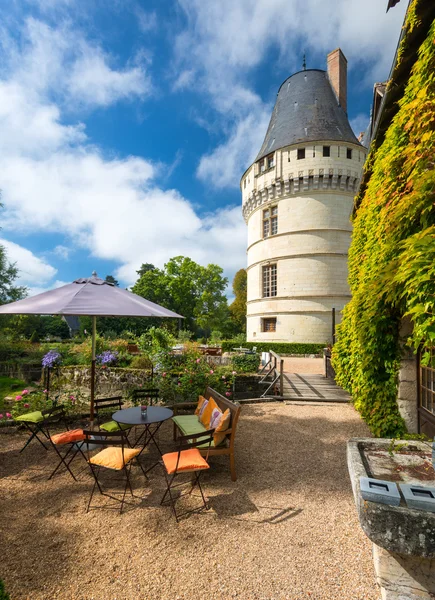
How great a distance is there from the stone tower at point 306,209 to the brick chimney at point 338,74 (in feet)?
0.24

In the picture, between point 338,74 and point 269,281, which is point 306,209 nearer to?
point 269,281

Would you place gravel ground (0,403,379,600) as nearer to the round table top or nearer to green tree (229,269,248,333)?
the round table top

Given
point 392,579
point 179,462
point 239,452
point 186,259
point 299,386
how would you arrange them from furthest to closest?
point 186,259 → point 299,386 → point 239,452 → point 179,462 → point 392,579

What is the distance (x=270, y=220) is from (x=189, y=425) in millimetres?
19442

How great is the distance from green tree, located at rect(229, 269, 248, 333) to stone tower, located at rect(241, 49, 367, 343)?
17.4m

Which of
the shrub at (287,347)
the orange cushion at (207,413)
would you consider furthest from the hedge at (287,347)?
the orange cushion at (207,413)

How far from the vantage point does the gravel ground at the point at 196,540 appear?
227 cm

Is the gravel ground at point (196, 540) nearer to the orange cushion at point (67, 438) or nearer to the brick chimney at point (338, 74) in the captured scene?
the orange cushion at point (67, 438)

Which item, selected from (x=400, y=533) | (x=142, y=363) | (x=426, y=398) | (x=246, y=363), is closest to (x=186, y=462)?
(x=400, y=533)

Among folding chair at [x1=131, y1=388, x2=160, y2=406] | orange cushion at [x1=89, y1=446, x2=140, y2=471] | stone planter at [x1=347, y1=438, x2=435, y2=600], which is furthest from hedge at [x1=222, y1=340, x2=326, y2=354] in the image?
stone planter at [x1=347, y1=438, x2=435, y2=600]

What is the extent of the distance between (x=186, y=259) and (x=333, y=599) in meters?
36.7

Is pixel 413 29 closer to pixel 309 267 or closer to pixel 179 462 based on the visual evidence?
pixel 179 462

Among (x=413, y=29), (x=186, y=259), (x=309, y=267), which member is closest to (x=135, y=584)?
(x=413, y=29)

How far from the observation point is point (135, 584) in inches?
90.1
